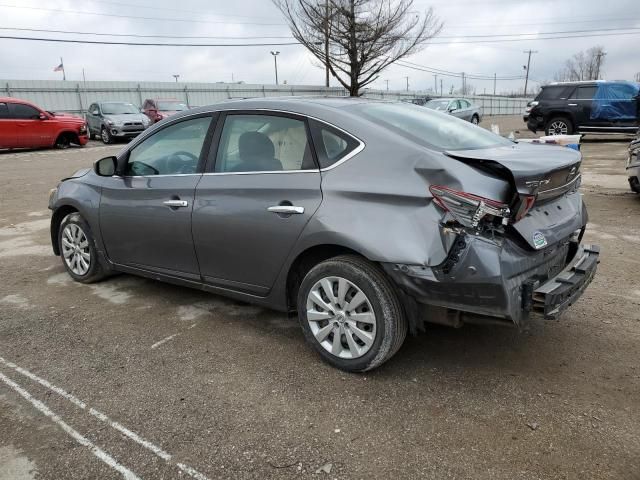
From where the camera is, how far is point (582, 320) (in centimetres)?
382

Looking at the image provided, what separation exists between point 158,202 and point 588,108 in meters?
15.6

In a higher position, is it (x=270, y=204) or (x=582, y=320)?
(x=270, y=204)

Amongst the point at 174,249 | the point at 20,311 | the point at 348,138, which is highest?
the point at 348,138

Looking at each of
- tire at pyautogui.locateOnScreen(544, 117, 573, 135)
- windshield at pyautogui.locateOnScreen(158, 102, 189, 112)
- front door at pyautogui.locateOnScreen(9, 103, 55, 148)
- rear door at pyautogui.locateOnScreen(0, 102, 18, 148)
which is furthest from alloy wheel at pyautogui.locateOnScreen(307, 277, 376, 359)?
windshield at pyautogui.locateOnScreen(158, 102, 189, 112)

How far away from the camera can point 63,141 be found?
1895 centimetres

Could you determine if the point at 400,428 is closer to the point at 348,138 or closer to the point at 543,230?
the point at 543,230

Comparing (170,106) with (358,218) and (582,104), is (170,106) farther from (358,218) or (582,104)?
(358,218)

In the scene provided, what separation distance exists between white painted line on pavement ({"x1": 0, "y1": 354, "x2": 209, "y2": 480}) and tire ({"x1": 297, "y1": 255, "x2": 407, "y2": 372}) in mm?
1107

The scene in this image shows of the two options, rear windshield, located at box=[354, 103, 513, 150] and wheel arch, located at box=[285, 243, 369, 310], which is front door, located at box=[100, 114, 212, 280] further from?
rear windshield, located at box=[354, 103, 513, 150]

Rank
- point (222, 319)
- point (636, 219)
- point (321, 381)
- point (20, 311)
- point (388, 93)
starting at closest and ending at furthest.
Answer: point (321, 381) < point (222, 319) < point (20, 311) < point (636, 219) < point (388, 93)

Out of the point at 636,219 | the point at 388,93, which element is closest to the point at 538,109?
the point at 636,219

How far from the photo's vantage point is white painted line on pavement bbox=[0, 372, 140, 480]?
7.99ft

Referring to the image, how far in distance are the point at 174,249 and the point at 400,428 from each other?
2172 mm

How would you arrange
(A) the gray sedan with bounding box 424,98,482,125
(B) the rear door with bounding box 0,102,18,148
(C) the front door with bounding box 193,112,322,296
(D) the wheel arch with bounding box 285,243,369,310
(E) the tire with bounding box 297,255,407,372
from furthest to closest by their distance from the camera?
(A) the gray sedan with bounding box 424,98,482,125 < (B) the rear door with bounding box 0,102,18,148 < (C) the front door with bounding box 193,112,322,296 < (D) the wheel arch with bounding box 285,243,369,310 < (E) the tire with bounding box 297,255,407,372
